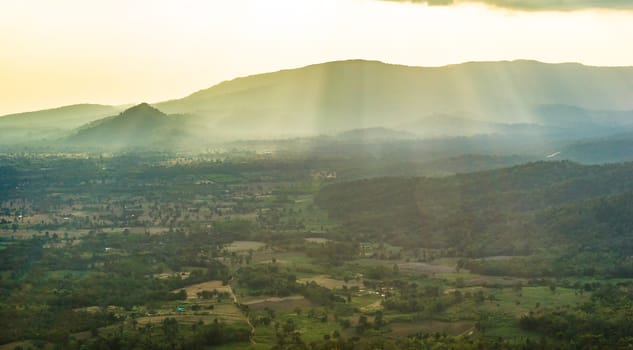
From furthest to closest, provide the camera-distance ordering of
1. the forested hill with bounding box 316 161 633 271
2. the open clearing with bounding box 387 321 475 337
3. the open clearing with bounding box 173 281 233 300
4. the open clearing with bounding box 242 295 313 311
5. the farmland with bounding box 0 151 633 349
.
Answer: the forested hill with bounding box 316 161 633 271, the open clearing with bounding box 173 281 233 300, the open clearing with bounding box 242 295 313 311, the open clearing with bounding box 387 321 475 337, the farmland with bounding box 0 151 633 349

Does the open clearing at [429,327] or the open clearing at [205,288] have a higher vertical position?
the open clearing at [205,288]

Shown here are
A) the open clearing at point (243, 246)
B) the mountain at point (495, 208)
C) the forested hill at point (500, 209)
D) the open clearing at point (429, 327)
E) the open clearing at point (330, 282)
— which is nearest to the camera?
the open clearing at point (429, 327)

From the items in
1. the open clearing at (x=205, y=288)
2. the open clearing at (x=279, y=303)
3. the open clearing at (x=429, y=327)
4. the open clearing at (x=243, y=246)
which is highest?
the open clearing at (x=243, y=246)

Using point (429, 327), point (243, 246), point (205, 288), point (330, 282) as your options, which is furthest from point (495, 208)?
point (429, 327)

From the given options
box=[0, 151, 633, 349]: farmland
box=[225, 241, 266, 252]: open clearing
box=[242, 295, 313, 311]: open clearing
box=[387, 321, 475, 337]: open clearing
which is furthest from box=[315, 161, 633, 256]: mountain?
box=[387, 321, 475, 337]: open clearing

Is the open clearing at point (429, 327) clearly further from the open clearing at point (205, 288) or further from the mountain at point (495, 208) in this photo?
the mountain at point (495, 208)

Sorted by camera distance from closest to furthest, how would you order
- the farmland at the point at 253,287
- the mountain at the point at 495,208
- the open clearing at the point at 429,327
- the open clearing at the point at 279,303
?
the farmland at the point at 253,287 → the open clearing at the point at 429,327 → the open clearing at the point at 279,303 → the mountain at the point at 495,208

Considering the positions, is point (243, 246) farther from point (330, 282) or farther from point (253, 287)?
point (253, 287)

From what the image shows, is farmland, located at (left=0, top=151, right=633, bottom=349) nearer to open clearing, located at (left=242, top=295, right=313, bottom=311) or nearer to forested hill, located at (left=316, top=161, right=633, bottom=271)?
open clearing, located at (left=242, top=295, right=313, bottom=311)

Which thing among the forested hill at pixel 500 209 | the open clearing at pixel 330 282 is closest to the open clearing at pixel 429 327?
the open clearing at pixel 330 282

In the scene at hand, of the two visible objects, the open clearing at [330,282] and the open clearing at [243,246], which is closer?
the open clearing at [330,282]
